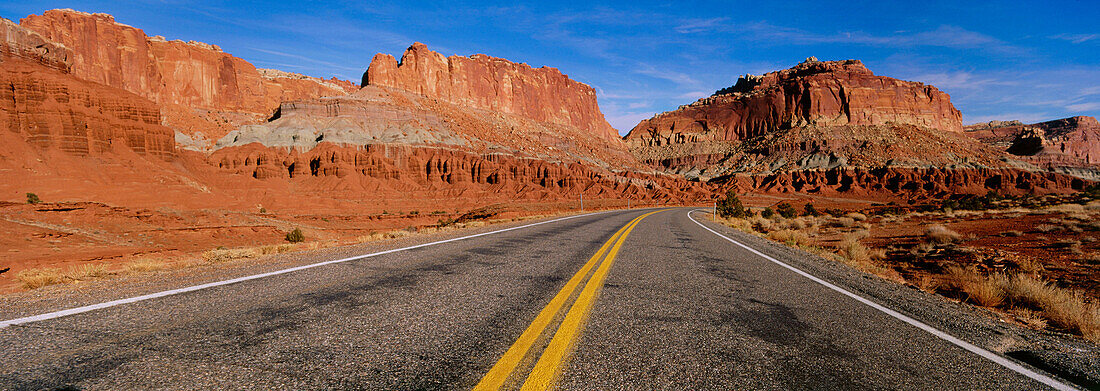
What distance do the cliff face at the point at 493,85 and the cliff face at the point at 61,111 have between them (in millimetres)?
57029

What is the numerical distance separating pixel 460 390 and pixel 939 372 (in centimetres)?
325

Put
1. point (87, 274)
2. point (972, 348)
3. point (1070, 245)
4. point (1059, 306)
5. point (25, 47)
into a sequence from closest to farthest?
point (972, 348)
point (1059, 306)
point (87, 274)
point (1070, 245)
point (25, 47)

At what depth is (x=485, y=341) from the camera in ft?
9.68

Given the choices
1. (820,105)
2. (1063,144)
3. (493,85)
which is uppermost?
(493,85)

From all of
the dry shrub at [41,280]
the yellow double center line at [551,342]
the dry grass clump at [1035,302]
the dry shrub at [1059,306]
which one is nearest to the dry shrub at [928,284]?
the dry grass clump at [1035,302]

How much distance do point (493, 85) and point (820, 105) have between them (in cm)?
9231

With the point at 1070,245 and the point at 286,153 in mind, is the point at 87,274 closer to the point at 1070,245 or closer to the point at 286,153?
the point at 1070,245

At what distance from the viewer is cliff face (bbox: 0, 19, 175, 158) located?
28.9m

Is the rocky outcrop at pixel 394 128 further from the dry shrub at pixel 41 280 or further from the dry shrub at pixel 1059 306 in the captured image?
the dry shrub at pixel 1059 306

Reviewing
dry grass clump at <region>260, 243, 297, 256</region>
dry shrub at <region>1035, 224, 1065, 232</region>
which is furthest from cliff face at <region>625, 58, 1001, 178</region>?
dry grass clump at <region>260, 243, 297, 256</region>

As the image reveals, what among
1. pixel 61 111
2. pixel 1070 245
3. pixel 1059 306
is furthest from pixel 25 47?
pixel 1070 245

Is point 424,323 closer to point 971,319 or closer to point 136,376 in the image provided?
point 136,376

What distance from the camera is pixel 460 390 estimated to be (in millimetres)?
2150

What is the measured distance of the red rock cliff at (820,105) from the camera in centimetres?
10962
